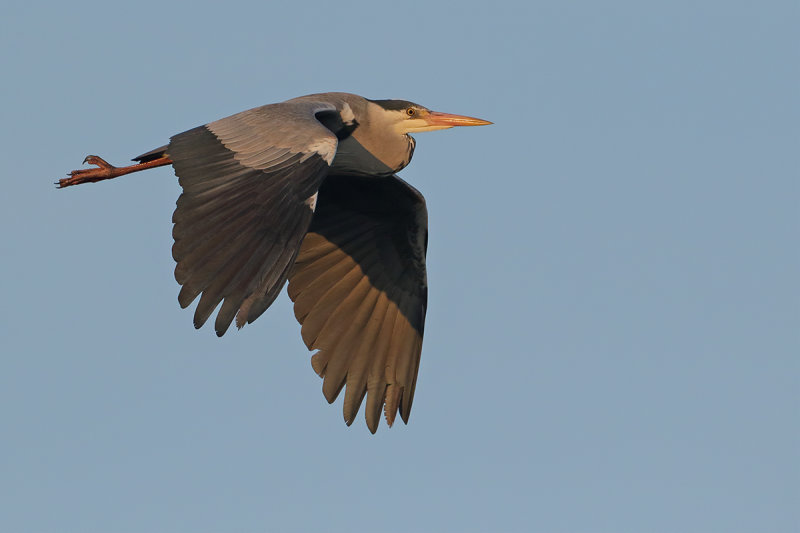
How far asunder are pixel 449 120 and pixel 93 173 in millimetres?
3102

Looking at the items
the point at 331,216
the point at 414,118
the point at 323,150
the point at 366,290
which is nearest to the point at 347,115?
the point at 414,118

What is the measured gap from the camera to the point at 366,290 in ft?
36.6

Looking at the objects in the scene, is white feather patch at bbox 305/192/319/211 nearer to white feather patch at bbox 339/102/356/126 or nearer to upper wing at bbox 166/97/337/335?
upper wing at bbox 166/97/337/335

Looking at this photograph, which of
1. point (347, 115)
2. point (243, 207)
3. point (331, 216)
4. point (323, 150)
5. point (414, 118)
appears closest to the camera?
point (243, 207)

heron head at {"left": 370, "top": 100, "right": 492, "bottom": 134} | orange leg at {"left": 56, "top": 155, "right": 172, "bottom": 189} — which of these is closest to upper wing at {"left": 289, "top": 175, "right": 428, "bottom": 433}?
heron head at {"left": 370, "top": 100, "right": 492, "bottom": 134}

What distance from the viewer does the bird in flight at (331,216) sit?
307 inches

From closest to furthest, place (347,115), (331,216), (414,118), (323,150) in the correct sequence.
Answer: (323,150), (347,115), (414,118), (331,216)

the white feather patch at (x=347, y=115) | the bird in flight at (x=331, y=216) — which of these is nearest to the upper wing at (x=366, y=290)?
the bird in flight at (x=331, y=216)

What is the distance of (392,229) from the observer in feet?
36.4

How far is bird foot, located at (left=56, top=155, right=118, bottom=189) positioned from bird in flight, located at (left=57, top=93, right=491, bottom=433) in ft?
0.04

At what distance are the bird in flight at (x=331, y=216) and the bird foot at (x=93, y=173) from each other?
1cm

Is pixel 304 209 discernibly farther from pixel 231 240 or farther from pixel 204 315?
pixel 204 315

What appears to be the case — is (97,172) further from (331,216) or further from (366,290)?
(366,290)

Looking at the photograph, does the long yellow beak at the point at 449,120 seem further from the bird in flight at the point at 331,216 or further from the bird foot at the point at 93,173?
the bird foot at the point at 93,173
